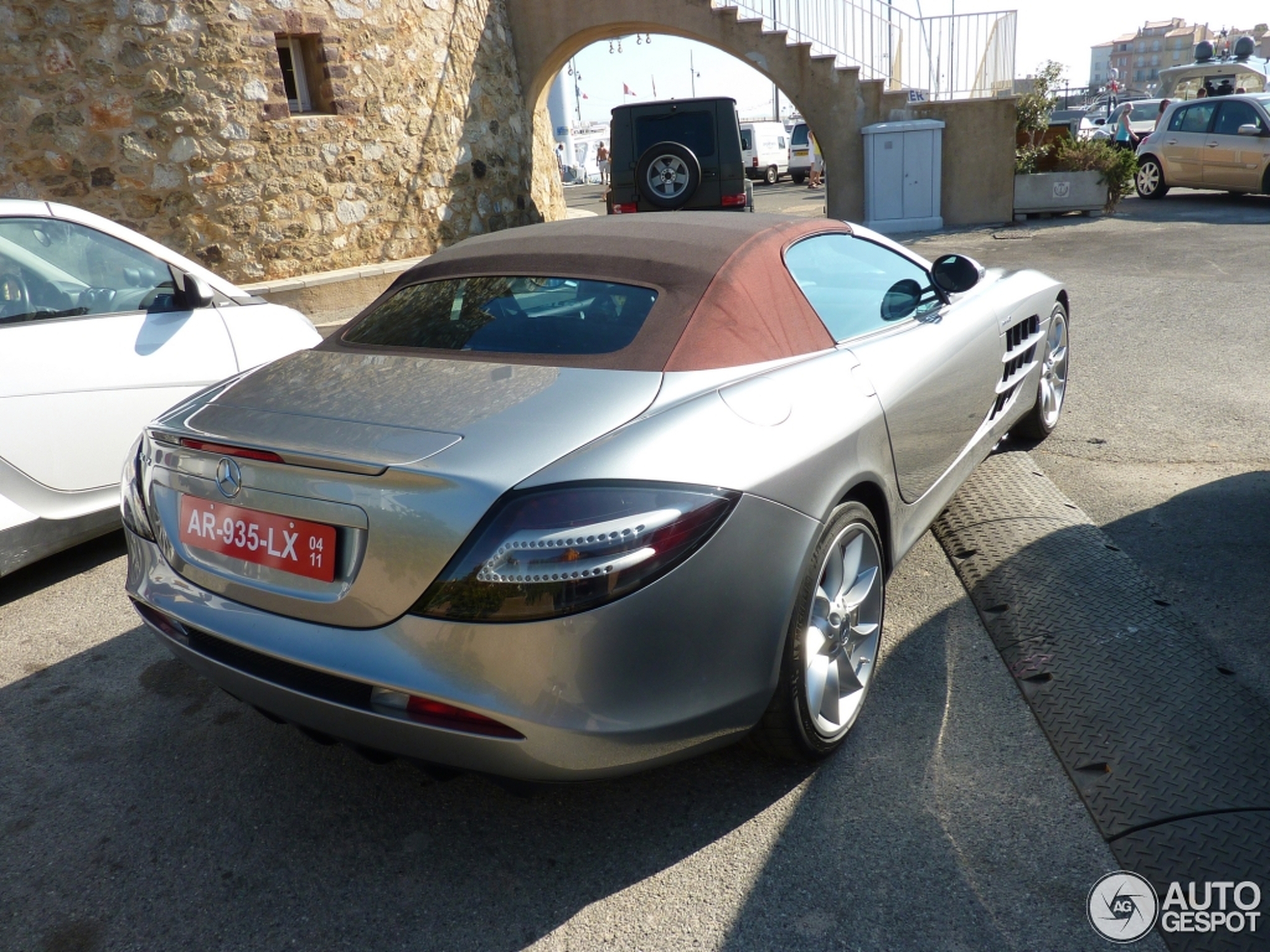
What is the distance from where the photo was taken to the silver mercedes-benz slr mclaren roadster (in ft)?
6.44

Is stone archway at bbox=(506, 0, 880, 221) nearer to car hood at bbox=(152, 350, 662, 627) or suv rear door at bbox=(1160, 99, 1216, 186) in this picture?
suv rear door at bbox=(1160, 99, 1216, 186)

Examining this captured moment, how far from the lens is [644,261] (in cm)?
283

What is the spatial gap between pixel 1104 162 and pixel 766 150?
747 inches

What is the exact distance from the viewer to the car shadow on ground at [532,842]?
6.98ft

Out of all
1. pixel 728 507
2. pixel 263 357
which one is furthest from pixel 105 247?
pixel 728 507

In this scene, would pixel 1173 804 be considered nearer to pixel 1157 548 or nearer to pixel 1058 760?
pixel 1058 760

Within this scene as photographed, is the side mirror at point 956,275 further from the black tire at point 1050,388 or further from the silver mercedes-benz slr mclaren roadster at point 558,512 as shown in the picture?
the black tire at point 1050,388

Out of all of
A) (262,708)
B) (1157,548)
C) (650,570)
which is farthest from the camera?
(1157,548)

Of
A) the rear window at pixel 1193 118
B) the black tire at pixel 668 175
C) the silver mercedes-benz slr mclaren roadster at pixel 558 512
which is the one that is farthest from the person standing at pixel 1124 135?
the silver mercedes-benz slr mclaren roadster at pixel 558 512

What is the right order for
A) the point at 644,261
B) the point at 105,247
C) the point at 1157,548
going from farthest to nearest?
1. the point at 105,247
2. the point at 1157,548
3. the point at 644,261

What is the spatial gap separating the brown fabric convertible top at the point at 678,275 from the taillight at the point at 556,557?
1.81 ft

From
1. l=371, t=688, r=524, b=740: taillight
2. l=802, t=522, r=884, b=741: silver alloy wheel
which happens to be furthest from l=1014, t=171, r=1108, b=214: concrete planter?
l=371, t=688, r=524, b=740: taillight

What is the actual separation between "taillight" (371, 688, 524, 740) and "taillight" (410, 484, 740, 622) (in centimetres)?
18

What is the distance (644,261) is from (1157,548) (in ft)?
7.72
